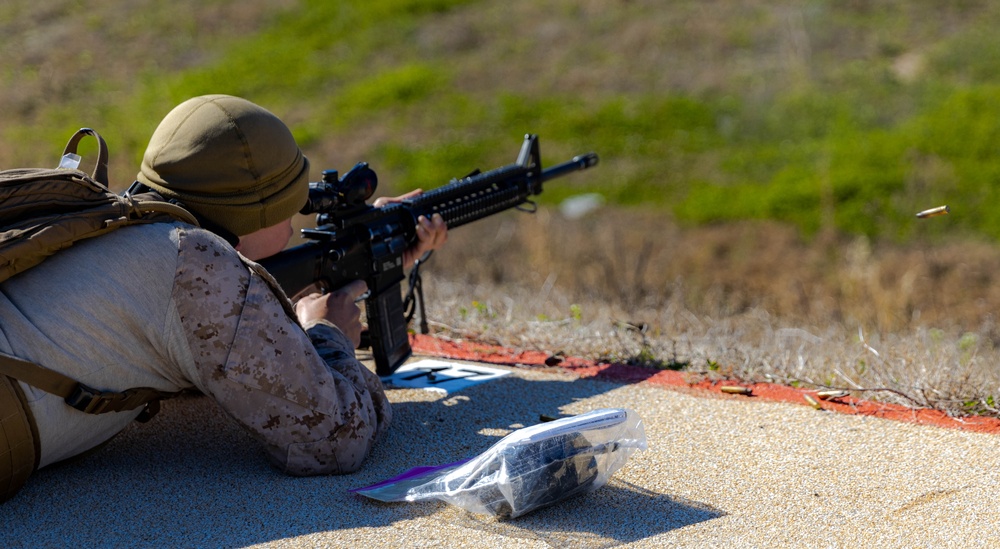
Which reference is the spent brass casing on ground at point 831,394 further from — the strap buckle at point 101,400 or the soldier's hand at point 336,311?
the strap buckle at point 101,400

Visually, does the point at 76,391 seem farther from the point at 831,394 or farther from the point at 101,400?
the point at 831,394

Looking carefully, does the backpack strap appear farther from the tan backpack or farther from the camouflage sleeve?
the camouflage sleeve

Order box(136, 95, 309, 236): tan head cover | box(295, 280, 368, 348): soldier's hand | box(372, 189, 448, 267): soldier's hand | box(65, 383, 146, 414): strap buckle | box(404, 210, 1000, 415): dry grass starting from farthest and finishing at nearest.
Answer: box(372, 189, 448, 267): soldier's hand
box(404, 210, 1000, 415): dry grass
box(295, 280, 368, 348): soldier's hand
box(136, 95, 309, 236): tan head cover
box(65, 383, 146, 414): strap buckle

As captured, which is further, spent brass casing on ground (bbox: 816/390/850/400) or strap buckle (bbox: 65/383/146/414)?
spent brass casing on ground (bbox: 816/390/850/400)

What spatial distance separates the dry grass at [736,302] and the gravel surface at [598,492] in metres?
0.52

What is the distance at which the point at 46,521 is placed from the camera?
9.29 ft

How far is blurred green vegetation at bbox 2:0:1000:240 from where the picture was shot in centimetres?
1449

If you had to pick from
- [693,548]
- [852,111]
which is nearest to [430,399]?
[693,548]

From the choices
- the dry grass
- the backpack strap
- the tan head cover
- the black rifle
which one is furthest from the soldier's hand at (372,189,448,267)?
the backpack strap

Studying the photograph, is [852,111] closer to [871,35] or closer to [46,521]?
[871,35]

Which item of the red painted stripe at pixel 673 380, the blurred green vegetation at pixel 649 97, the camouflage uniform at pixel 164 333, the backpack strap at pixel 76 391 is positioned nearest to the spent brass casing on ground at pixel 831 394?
the red painted stripe at pixel 673 380

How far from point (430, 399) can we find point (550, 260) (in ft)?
21.5

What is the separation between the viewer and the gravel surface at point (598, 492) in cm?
272

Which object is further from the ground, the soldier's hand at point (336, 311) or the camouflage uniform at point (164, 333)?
the camouflage uniform at point (164, 333)
